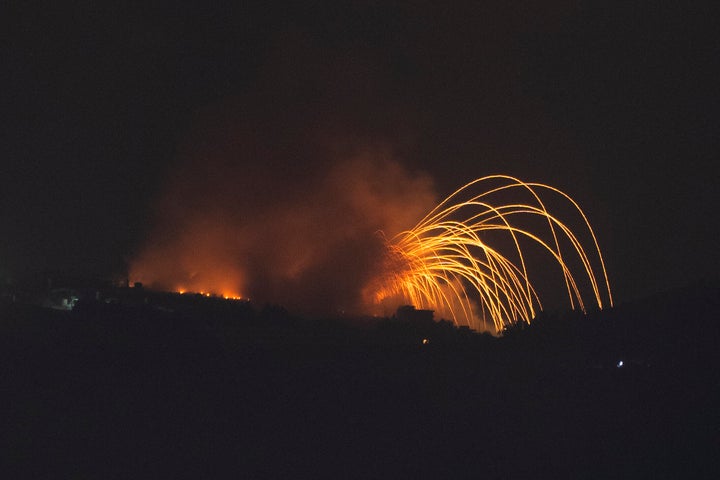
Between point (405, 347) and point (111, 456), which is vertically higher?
point (405, 347)

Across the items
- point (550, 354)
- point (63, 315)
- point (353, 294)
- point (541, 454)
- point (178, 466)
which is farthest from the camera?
point (353, 294)

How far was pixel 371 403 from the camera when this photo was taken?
528 inches

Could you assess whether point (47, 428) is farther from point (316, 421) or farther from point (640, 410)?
point (640, 410)

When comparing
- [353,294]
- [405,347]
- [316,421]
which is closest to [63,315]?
[405,347]

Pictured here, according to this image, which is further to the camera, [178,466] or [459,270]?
[459,270]

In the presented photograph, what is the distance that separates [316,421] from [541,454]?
3.60m

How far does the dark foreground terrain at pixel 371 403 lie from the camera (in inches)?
403

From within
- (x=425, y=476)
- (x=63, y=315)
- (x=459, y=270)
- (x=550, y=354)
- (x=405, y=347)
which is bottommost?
(x=425, y=476)

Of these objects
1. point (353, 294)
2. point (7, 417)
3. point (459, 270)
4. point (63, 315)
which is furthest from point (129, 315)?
point (353, 294)

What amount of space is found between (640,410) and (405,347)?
10371mm

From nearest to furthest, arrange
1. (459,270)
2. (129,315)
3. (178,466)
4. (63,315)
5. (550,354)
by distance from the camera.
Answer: (178,466)
(550,354)
(129,315)
(63,315)
(459,270)

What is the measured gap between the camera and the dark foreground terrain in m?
10.2

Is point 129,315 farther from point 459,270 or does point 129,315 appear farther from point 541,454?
point 459,270

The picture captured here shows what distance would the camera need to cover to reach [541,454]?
35.1 feet
